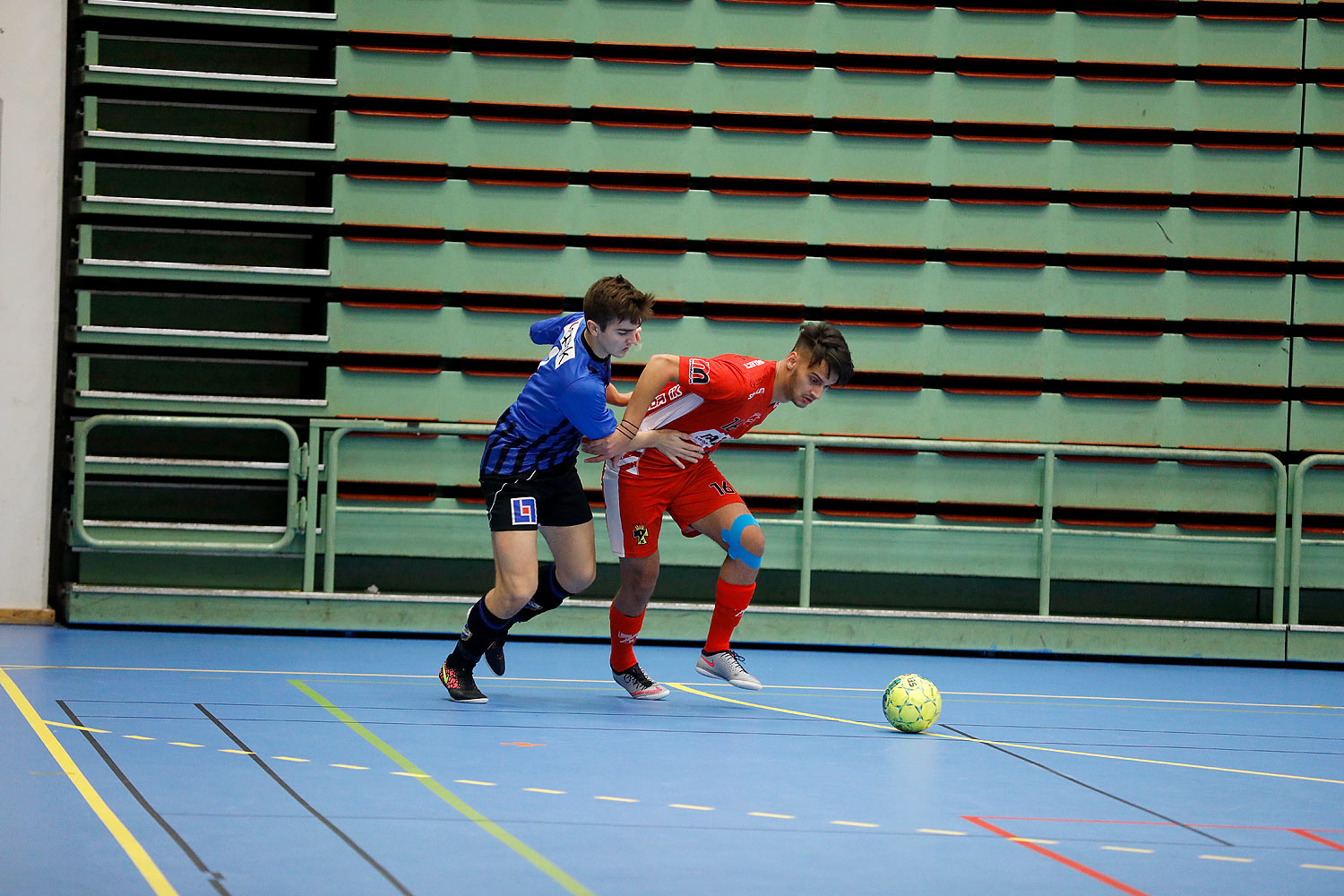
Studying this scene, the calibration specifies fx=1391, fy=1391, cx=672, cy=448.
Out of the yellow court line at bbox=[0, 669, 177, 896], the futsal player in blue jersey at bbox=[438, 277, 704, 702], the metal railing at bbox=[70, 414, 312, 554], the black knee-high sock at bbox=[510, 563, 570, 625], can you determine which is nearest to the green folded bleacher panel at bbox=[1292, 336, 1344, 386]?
the futsal player in blue jersey at bbox=[438, 277, 704, 702]

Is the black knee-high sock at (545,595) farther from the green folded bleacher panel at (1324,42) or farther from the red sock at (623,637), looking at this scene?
the green folded bleacher panel at (1324,42)

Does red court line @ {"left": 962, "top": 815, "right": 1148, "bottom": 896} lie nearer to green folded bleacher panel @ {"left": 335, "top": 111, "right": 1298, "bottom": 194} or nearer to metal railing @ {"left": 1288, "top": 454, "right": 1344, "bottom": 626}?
metal railing @ {"left": 1288, "top": 454, "right": 1344, "bottom": 626}

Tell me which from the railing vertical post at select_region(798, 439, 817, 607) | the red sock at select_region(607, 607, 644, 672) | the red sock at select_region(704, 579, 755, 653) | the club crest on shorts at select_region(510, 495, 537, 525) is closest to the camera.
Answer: the club crest on shorts at select_region(510, 495, 537, 525)

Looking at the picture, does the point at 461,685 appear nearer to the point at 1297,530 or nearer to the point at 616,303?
the point at 616,303

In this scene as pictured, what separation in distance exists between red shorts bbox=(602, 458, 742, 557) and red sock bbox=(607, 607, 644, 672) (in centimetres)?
27

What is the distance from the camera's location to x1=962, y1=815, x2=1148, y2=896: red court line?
3010 millimetres

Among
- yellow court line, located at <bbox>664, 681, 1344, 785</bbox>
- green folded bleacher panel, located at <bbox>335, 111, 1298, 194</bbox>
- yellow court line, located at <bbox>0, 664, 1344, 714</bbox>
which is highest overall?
green folded bleacher panel, located at <bbox>335, 111, 1298, 194</bbox>

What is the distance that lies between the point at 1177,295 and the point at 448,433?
14.2 feet

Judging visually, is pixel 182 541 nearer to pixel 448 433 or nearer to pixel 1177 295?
pixel 448 433

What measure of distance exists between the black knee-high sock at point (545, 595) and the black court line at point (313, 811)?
1.27 m

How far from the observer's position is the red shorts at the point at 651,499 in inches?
221

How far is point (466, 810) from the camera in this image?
3.55 meters

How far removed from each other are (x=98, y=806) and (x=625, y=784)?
139 cm

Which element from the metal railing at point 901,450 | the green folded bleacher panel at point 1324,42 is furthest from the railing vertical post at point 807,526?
the green folded bleacher panel at point 1324,42
